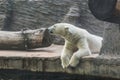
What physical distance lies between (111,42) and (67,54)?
27.2 inches

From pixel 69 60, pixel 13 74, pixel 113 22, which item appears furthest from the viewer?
pixel 13 74

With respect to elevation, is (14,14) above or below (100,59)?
below

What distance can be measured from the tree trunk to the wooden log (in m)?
→ 1.51

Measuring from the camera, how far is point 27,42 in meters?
6.93

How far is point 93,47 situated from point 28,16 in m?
2.90

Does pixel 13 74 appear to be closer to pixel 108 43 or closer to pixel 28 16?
pixel 108 43

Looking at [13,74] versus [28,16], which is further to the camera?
[28,16]

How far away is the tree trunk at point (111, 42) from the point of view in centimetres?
527

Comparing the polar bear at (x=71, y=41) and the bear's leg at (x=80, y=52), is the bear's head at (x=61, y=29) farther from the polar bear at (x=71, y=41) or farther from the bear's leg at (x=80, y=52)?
the bear's leg at (x=80, y=52)

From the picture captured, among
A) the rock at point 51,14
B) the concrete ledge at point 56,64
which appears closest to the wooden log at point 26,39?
the concrete ledge at point 56,64

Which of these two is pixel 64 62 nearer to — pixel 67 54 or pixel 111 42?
pixel 67 54

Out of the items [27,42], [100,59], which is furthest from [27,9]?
[100,59]

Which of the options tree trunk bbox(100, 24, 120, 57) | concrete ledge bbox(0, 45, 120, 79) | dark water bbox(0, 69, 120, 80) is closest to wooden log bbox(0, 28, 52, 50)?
concrete ledge bbox(0, 45, 120, 79)

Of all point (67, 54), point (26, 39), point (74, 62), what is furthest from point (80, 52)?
point (26, 39)
